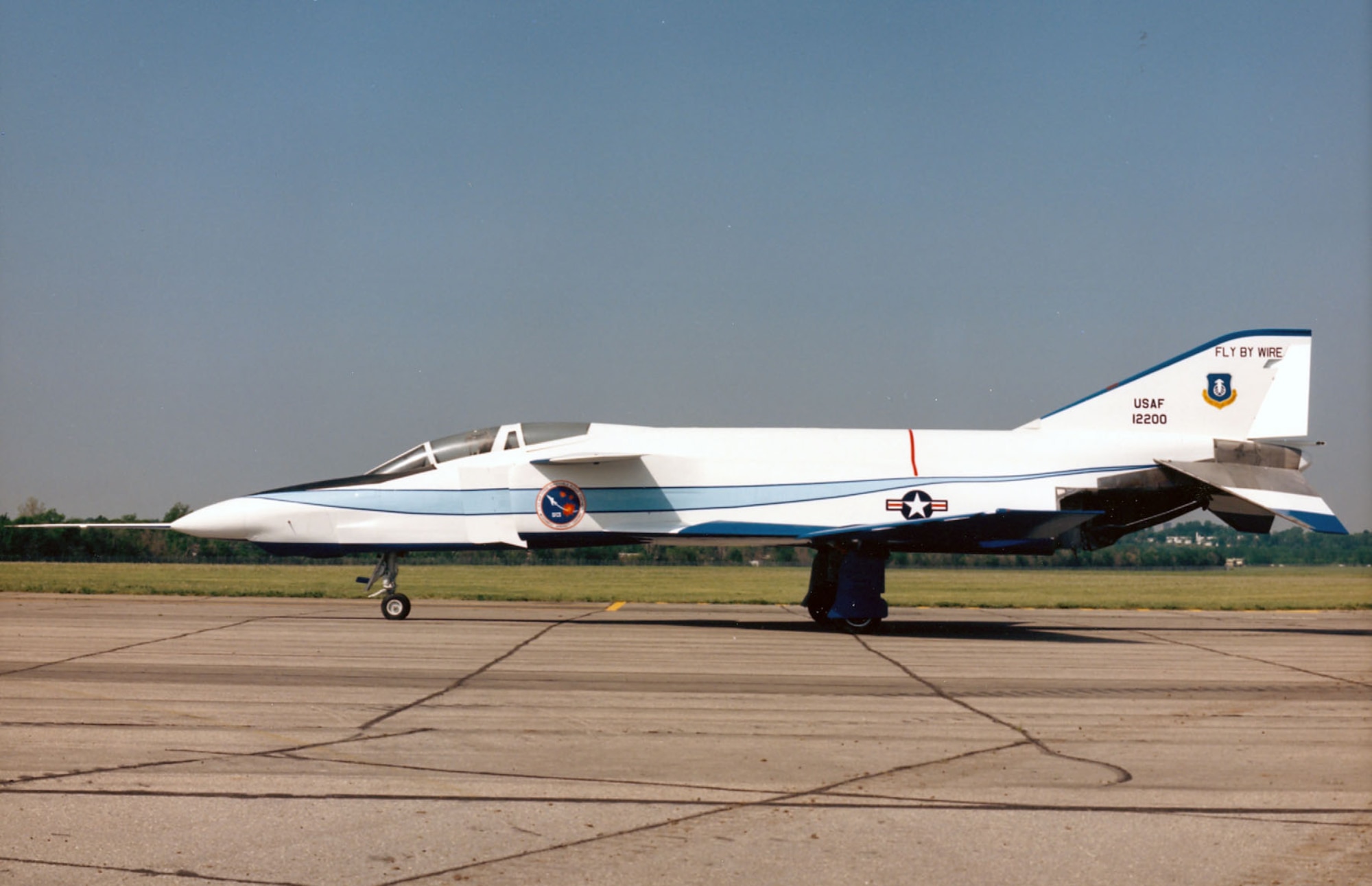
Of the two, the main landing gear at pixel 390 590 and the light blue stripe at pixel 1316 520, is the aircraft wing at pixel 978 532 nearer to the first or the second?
the light blue stripe at pixel 1316 520

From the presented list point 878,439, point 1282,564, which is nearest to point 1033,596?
point 878,439

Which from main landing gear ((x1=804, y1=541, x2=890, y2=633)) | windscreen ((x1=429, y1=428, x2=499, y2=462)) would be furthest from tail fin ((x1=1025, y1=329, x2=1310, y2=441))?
windscreen ((x1=429, y1=428, x2=499, y2=462))

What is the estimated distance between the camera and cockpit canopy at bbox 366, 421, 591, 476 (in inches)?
687

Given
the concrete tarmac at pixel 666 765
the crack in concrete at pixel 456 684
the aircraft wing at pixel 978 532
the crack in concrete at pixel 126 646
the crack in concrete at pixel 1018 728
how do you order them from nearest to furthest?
the concrete tarmac at pixel 666 765 → the crack in concrete at pixel 1018 728 → the crack in concrete at pixel 456 684 → the crack in concrete at pixel 126 646 → the aircraft wing at pixel 978 532

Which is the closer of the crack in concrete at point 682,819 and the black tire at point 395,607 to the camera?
the crack in concrete at point 682,819

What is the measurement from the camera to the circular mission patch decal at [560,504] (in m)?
17.2

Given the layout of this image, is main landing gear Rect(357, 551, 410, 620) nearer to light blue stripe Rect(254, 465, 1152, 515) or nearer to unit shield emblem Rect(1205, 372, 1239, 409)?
light blue stripe Rect(254, 465, 1152, 515)

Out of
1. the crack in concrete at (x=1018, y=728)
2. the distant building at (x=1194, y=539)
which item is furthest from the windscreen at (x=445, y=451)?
the distant building at (x=1194, y=539)

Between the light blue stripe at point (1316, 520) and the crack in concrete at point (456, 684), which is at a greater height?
the light blue stripe at point (1316, 520)

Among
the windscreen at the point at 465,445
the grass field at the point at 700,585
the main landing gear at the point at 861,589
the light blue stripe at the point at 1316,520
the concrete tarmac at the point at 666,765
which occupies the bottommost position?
the grass field at the point at 700,585

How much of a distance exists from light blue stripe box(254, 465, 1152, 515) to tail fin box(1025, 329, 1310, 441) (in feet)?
16.8

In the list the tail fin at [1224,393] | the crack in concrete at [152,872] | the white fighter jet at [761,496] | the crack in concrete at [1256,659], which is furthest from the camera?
the tail fin at [1224,393]

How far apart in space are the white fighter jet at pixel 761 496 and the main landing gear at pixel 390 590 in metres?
0.03

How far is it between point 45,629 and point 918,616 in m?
14.0
